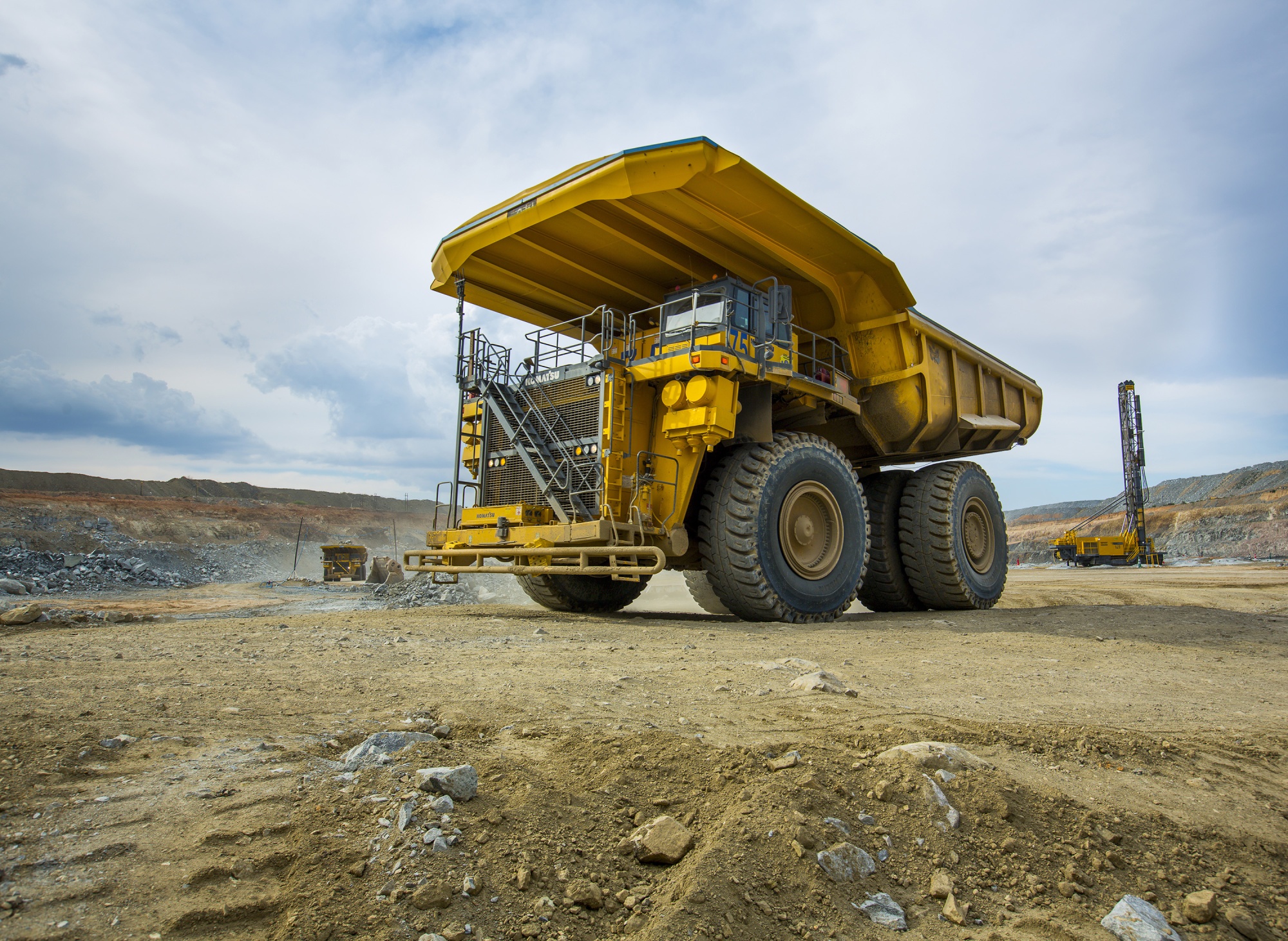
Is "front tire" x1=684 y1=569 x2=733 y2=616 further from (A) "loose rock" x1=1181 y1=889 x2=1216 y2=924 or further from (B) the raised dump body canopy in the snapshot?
(A) "loose rock" x1=1181 y1=889 x2=1216 y2=924

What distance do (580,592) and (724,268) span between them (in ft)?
13.7

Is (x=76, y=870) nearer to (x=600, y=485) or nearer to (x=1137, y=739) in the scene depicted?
(x=1137, y=739)

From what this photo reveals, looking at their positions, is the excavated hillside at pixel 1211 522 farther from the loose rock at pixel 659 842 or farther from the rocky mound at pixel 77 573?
the loose rock at pixel 659 842

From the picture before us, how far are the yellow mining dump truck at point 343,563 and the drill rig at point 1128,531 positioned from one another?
32.1 meters

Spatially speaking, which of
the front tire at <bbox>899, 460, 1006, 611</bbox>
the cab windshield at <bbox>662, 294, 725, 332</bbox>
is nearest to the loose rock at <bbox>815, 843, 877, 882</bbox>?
the cab windshield at <bbox>662, 294, 725, 332</bbox>

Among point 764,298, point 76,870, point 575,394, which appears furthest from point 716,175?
point 76,870

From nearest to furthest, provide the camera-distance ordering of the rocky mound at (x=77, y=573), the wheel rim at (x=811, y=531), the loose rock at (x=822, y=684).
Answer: the loose rock at (x=822, y=684)
the wheel rim at (x=811, y=531)
the rocky mound at (x=77, y=573)

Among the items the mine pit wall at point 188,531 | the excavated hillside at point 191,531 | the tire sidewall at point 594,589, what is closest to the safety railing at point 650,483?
the tire sidewall at point 594,589

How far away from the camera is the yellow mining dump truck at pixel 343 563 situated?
76.1 ft

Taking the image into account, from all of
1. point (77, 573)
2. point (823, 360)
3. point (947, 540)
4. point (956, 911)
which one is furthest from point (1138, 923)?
point (77, 573)

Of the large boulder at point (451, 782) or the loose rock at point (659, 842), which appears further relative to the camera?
the large boulder at point (451, 782)

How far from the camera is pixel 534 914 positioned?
63.6 inches

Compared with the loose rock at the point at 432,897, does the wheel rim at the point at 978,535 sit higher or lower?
higher

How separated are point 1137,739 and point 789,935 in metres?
2.01
